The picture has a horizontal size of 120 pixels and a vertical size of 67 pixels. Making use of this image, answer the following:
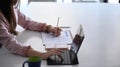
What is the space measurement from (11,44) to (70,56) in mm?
360

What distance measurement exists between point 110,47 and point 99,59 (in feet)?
0.65

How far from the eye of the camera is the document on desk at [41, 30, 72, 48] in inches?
64.0

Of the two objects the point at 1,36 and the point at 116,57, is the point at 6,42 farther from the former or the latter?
the point at 116,57

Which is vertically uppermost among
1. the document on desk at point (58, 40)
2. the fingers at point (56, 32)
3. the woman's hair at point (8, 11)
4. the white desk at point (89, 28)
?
the woman's hair at point (8, 11)

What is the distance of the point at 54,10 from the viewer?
2451 mm

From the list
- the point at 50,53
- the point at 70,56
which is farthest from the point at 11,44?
the point at 70,56

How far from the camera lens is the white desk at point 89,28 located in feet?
4.91

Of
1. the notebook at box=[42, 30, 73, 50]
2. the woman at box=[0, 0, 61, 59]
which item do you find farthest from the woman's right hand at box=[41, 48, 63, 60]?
the notebook at box=[42, 30, 73, 50]

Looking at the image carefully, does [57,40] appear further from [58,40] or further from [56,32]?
[56,32]

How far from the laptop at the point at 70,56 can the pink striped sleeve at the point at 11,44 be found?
0.17 meters

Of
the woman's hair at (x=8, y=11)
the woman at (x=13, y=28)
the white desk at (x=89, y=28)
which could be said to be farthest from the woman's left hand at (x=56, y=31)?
the woman's hair at (x=8, y=11)

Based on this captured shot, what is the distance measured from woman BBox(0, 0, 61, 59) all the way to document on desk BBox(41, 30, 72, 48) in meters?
0.05

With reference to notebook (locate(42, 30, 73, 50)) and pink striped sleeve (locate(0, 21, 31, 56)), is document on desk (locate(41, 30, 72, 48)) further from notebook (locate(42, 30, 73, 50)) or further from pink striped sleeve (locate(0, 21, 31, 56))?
pink striped sleeve (locate(0, 21, 31, 56))

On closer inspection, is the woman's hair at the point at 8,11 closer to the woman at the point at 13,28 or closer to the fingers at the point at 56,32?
the woman at the point at 13,28
